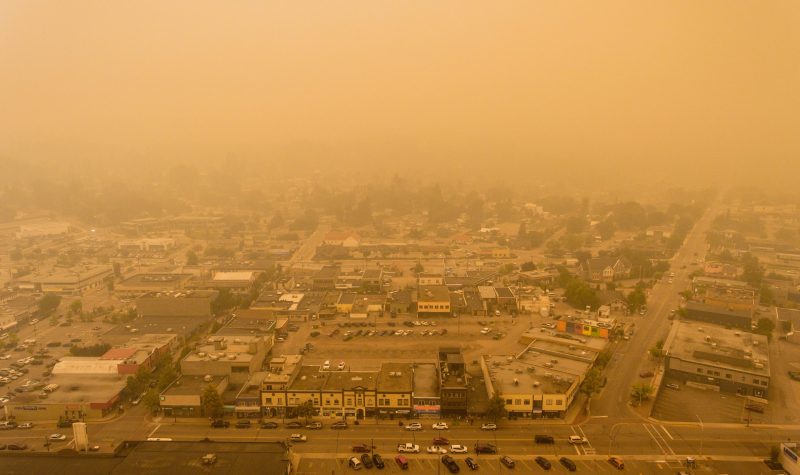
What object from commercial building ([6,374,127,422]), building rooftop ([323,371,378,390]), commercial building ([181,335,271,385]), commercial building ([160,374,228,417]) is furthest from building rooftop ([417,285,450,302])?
commercial building ([6,374,127,422])

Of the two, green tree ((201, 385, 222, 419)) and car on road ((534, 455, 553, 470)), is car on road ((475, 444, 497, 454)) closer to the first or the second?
car on road ((534, 455, 553, 470))

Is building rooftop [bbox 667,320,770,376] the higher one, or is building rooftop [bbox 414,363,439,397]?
building rooftop [bbox 667,320,770,376]

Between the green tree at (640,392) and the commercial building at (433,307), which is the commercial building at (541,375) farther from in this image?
the commercial building at (433,307)

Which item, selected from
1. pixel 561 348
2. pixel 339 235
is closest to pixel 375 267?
pixel 339 235

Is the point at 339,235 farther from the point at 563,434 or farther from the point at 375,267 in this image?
the point at 563,434

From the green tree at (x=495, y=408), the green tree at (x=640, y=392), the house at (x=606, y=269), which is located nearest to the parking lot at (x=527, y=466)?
the green tree at (x=495, y=408)

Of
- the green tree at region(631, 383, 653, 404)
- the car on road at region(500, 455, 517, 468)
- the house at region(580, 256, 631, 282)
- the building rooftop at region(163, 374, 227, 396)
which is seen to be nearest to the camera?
the car on road at region(500, 455, 517, 468)
